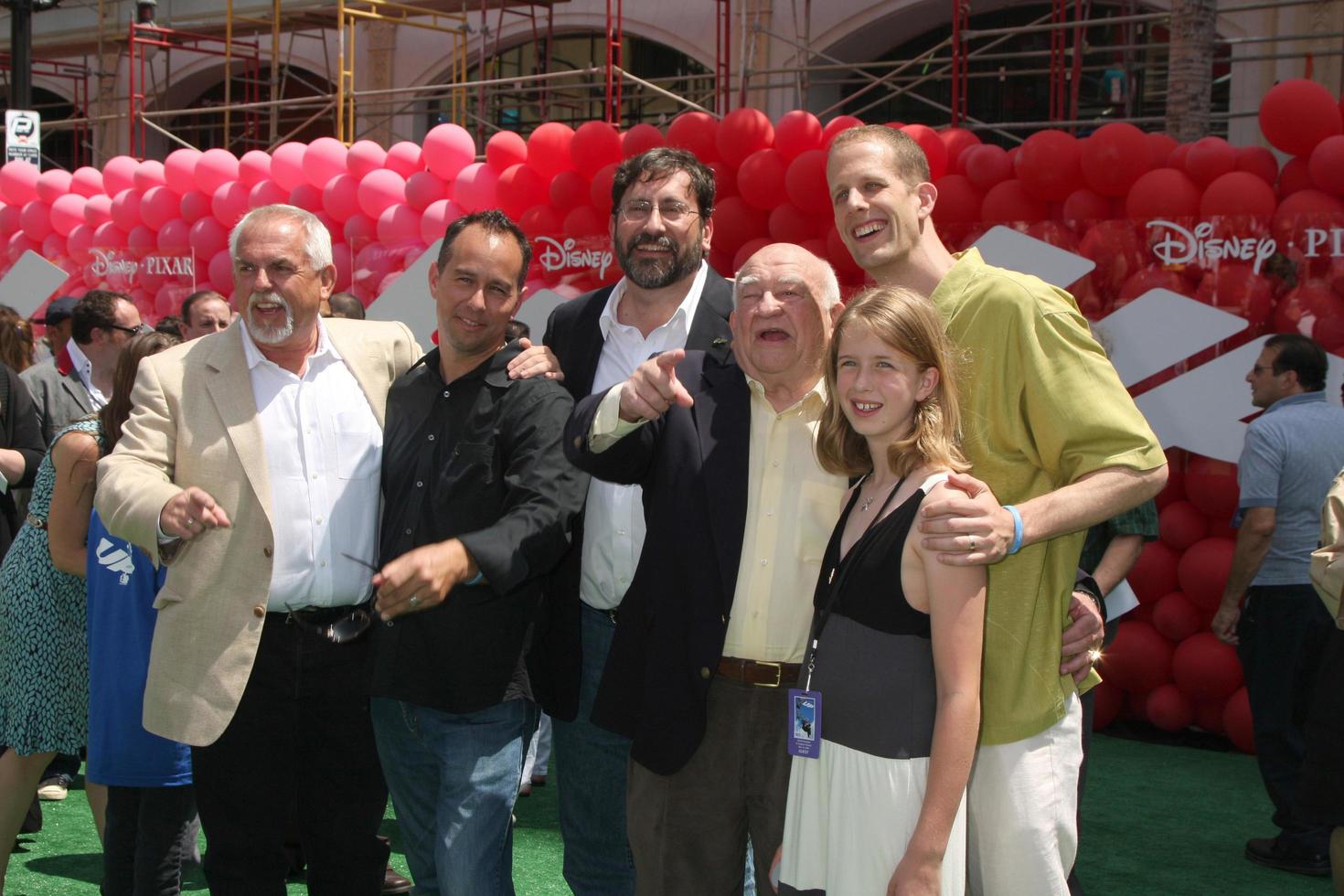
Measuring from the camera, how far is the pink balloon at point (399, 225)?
788 cm

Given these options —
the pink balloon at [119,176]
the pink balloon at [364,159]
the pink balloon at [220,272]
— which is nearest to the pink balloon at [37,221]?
the pink balloon at [119,176]

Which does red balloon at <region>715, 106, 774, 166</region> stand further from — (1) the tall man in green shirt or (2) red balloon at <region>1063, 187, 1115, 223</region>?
(1) the tall man in green shirt

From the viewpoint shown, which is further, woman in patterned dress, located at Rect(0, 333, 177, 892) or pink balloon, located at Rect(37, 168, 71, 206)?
pink balloon, located at Rect(37, 168, 71, 206)

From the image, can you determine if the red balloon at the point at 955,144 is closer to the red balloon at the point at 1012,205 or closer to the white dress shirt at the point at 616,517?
the red balloon at the point at 1012,205

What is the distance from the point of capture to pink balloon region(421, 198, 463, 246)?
7684 millimetres

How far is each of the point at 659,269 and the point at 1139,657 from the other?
3.73 m

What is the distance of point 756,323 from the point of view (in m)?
2.59

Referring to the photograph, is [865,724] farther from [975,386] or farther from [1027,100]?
[1027,100]

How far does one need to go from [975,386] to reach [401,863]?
10.3 ft

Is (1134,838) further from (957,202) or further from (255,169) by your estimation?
(255,169)

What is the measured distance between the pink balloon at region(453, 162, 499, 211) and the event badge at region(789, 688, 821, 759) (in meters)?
5.65

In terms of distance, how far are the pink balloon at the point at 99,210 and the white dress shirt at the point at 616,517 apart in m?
7.77

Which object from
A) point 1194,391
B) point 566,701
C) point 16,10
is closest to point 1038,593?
point 566,701

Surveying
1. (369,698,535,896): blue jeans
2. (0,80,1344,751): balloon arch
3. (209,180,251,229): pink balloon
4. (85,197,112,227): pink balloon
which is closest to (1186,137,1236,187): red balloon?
(0,80,1344,751): balloon arch
